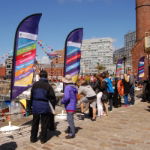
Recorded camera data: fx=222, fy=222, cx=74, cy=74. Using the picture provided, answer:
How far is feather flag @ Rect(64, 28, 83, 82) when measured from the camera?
985 centimetres

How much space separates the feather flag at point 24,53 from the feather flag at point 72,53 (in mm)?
2567

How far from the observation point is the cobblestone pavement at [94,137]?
5.48 metres

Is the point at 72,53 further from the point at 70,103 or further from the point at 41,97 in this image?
the point at 41,97

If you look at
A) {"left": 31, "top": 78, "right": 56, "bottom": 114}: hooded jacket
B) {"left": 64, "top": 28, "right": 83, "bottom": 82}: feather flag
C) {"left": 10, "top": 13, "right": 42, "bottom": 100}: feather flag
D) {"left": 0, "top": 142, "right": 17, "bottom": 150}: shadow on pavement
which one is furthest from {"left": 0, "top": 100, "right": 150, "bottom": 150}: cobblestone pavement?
{"left": 64, "top": 28, "right": 83, "bottom": 82}: feather flag

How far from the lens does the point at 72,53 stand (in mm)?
10047

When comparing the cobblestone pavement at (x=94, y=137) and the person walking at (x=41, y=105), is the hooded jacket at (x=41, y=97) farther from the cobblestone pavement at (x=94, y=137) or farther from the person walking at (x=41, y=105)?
the cobblestone pavement at (x=94, y=137)

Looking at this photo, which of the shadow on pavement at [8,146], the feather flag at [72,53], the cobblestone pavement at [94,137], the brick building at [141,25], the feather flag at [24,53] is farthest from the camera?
the brick building at [141,25]

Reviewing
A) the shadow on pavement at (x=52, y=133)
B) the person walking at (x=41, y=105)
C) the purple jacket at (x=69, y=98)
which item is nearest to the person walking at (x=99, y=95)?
the shadow on pavement at (x=52, y=133)

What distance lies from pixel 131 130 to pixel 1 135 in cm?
395

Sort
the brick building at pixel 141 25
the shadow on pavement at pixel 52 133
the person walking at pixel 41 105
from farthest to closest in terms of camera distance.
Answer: the brick building at pixel 141 25
the shadow on pavement at pixel 52 133
the person walking at pixel 41 105

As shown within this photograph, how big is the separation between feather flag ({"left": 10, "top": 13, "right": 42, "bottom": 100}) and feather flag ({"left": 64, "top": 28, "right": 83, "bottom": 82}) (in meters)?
2.57

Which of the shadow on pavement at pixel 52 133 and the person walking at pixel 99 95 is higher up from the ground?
the person walking at pixel 99 95

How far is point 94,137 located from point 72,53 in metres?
4.72

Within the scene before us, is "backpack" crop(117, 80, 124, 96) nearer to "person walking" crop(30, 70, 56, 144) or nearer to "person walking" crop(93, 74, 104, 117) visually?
"person walking" crop(93, 74, 104, 117)
